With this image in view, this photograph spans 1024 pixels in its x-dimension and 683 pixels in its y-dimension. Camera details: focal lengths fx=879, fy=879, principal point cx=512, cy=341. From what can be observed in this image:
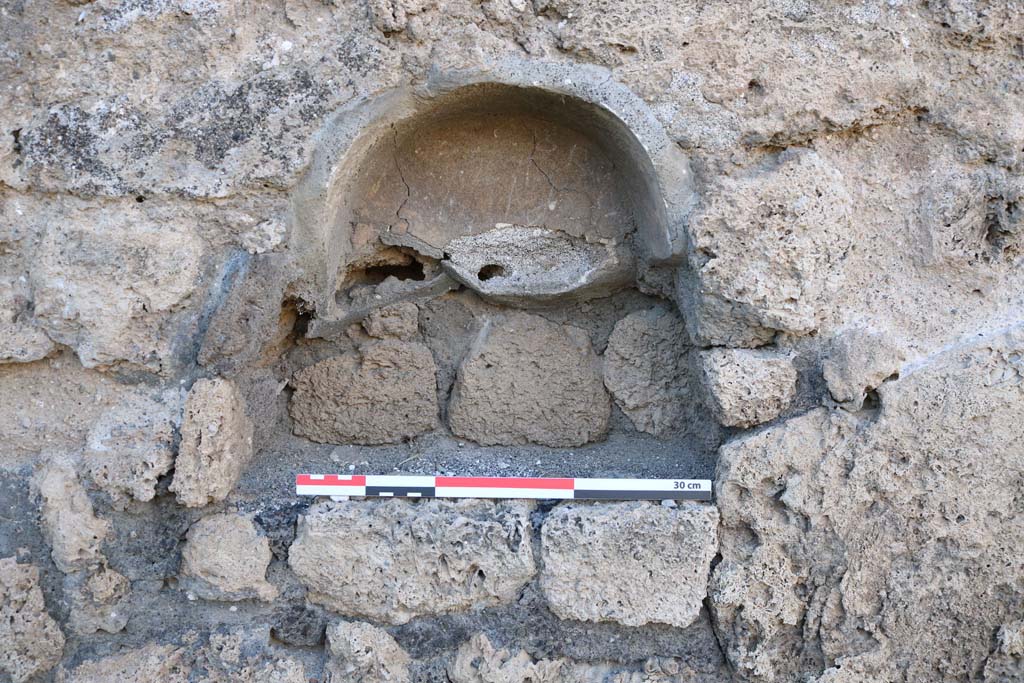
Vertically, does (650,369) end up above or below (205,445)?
above

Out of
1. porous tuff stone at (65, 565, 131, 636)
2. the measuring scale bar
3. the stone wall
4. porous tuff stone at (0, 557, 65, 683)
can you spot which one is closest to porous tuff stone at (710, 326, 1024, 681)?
the stone wall

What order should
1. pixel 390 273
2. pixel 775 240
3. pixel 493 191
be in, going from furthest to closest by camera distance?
pixel 390 273 → pixel 493 191 → pixel 775 240

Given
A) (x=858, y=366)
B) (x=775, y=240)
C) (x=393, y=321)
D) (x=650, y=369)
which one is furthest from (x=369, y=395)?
(x=858, y=366)

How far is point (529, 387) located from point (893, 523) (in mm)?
892

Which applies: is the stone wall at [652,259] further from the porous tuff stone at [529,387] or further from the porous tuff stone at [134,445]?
the porous tuff stone at [529,387]

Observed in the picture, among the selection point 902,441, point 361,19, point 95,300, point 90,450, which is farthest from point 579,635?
point 361,19

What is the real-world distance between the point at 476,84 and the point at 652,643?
1299 millimetres

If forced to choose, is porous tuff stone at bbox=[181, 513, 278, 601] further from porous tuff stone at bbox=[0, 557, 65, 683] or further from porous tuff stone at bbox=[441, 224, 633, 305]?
porous tuff stone at bbox=[441, 224, 633, 305]

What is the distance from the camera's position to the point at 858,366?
1864 millimetres

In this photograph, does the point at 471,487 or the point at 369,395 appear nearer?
the point at 471,487

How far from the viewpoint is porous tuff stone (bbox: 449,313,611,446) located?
222 cm

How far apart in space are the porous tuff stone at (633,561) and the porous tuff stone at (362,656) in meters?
0.39

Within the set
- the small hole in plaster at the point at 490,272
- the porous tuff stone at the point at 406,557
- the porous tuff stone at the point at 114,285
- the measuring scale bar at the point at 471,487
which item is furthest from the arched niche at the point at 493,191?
the porous tuff stone at the point at 406,557

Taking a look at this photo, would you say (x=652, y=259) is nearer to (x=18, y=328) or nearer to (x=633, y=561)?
(x=633, y=561)
